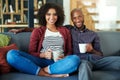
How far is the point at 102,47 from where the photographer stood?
8.41 feet

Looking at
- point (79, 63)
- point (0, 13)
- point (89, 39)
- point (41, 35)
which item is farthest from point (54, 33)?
point (0, 13)

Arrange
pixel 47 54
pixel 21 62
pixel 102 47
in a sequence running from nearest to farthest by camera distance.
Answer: pixel 21 62, pixel 47 54, pixel 102 47

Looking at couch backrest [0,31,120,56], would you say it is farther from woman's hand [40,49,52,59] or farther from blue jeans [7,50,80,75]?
blue jeans [7,50,80,75]

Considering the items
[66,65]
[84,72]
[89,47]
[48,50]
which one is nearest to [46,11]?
[48,50]

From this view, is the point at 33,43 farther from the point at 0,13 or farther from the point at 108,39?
the point at 0,13

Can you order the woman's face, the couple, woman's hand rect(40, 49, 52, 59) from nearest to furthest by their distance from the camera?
1. the couple
2. woman's hand rect(40, 49, 52, 59)
3. the woman's face

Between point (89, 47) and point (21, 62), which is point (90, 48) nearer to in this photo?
point (89, 47)

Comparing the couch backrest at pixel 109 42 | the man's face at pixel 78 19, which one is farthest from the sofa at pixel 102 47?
the man's face at pixel 78 19

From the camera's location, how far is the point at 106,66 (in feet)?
6.99

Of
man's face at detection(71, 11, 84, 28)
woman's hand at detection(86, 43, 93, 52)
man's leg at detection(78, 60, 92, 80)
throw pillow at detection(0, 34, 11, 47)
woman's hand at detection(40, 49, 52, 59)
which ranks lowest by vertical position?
man's leg at detection(78, 60, 92, 80)

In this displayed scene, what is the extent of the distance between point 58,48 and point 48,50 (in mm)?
147

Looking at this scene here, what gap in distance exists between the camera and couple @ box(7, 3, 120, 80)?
1912 mm

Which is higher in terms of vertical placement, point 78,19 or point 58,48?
point 78,19

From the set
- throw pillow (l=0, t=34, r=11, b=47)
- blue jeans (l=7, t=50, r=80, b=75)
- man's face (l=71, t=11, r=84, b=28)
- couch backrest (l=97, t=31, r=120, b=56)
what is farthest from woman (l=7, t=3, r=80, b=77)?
couch backrest (l=97, t=31, r=120, b=56)
